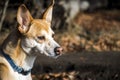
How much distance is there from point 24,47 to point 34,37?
0.72ft

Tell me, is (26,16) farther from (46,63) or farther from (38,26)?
(46,63)

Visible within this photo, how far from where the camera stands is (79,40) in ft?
42.0

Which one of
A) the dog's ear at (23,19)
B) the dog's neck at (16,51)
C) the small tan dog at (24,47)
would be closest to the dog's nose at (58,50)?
the small tan dog at (24,47)

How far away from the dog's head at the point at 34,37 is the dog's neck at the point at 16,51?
8 cm

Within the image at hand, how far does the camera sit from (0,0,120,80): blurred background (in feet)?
30.8

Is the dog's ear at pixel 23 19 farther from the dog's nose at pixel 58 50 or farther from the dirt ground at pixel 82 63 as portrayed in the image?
the dirt ground at pixel 82 63

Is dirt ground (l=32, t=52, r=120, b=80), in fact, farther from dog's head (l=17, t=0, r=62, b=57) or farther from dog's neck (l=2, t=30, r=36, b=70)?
dog's head (l=17, t=0, r=62, b=57)

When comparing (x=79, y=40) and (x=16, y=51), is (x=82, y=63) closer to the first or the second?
(x=16, y=51)

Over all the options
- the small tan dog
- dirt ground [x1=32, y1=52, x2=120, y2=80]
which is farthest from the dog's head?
dirt ground [x1=32, y1=52, x2=120, y2=80]

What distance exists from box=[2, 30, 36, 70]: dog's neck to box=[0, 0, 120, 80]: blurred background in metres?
2.06

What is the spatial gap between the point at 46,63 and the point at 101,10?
38.7ft

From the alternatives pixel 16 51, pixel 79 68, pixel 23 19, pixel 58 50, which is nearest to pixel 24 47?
pixel 16 51

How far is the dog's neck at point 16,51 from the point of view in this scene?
721 centimetres

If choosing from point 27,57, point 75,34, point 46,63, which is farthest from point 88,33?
point 27,57
